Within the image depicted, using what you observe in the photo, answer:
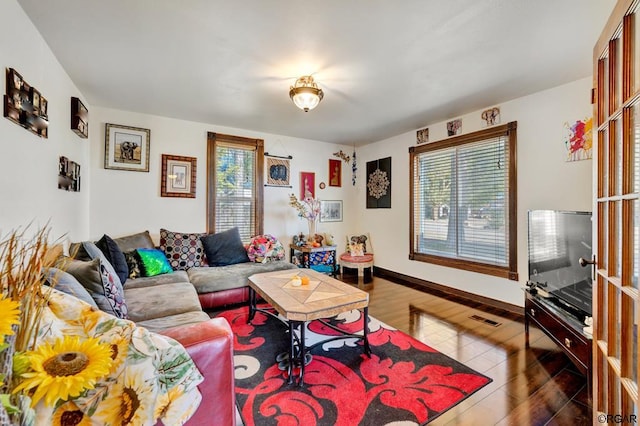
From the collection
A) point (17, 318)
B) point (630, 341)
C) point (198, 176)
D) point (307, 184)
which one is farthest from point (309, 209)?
point (17, 318)

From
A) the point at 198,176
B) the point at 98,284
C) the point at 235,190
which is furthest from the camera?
the point at 235,190

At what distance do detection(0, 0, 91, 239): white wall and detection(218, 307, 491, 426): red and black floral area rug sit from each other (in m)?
1.75

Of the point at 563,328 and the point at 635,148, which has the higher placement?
the point at 635,148

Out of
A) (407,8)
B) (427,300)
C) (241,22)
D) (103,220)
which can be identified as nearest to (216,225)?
(103,220)

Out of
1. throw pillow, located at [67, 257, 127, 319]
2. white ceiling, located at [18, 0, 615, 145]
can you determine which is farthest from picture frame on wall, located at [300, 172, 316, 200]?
throw pillow, located at [67, 257, 127, 319]

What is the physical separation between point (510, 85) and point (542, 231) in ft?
Answer: 4.86

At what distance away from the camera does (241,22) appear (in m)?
1.83

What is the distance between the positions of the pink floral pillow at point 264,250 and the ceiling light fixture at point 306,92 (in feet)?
6.50

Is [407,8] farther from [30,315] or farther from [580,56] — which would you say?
[30,315]

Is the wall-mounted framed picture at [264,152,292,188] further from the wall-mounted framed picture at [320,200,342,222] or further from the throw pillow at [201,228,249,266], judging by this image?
the throw pillow at [201,228,249,266]

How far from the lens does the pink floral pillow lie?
12.2 ft

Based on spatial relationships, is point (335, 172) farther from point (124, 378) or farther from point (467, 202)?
point (124, 378)

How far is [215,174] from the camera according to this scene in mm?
4062

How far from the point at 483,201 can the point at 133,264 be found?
13.7 ft
